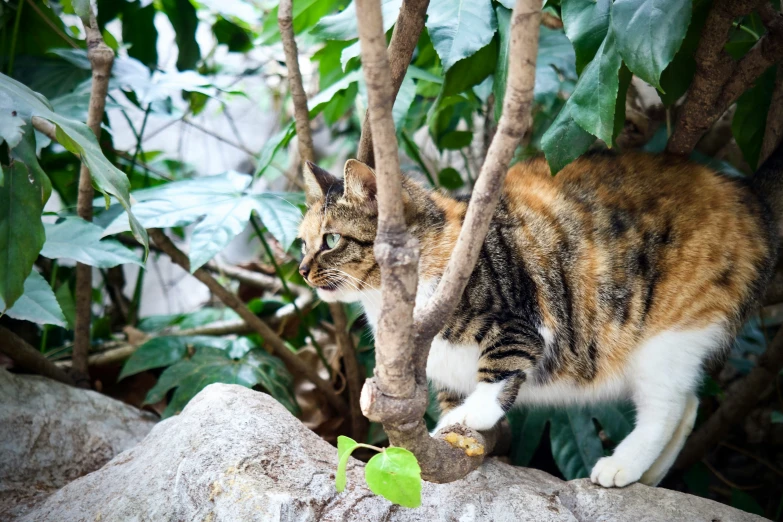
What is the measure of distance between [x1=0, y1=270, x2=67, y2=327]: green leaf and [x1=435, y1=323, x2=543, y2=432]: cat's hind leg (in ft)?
3.08

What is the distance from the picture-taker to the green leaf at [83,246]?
166 cm

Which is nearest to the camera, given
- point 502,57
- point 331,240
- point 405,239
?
point 405,239

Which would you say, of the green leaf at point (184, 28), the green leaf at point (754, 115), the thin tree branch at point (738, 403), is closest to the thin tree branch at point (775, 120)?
the green leaf at point (754, 115)

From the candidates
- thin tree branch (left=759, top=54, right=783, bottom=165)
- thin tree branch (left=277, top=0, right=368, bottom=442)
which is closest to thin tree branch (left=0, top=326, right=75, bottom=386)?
thin tree branch (left=277, top=0, right=368, bottom=442)

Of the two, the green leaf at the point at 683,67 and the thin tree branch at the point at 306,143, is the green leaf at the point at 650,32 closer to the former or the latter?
the green leaf at the point at 683,67

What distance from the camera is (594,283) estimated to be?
5.54 ft

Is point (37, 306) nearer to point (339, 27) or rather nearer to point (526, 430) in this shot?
point (339, 27)

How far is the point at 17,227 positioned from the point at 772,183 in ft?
5.89

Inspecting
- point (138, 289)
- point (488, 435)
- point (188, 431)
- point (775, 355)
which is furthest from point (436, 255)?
point (138, 289)

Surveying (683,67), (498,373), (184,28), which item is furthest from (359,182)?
(184,28)

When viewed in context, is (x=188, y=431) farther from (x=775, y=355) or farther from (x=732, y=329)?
(x=775, y=355)

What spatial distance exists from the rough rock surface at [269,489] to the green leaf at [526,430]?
498mm

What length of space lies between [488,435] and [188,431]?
684mm

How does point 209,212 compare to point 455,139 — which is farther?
point 455,139
